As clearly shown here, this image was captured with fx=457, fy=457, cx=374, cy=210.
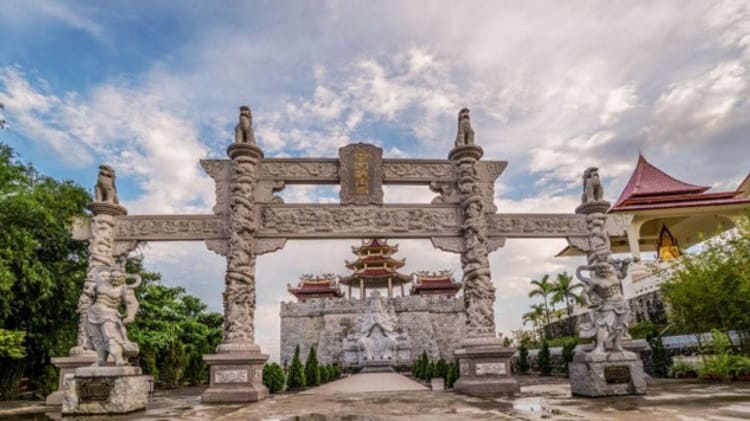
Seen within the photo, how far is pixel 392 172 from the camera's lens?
992cm

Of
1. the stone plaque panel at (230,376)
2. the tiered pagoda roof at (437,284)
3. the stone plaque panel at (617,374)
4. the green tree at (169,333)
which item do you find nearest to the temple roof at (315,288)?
the tiered pagoda roof at (437,284)

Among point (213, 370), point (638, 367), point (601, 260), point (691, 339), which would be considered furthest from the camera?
point (691, 339)

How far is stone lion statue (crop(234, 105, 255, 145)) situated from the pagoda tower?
69.6ft

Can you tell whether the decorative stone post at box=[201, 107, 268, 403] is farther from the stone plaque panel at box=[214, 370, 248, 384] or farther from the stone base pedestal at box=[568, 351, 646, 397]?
the stone base pedestal at box=[568, 351, 646, 397]

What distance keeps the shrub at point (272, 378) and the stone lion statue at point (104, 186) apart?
4.75 metres

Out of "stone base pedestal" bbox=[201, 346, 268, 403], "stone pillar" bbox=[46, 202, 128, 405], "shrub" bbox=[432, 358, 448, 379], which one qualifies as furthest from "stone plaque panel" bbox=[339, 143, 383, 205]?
"shrub" bbox=[432, 358, 448, 379]

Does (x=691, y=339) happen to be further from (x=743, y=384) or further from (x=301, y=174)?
(x=301, y=174)

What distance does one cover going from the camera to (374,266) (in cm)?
3047

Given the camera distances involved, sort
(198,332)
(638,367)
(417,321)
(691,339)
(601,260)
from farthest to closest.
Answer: (417,321), (198,332), (691,339), (601,260), (638,367)

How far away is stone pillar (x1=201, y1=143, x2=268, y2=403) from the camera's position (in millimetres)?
8055

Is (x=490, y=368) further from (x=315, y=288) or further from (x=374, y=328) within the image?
(x=315, y=288)

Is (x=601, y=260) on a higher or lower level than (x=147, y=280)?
lower

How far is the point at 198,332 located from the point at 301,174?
922 cm

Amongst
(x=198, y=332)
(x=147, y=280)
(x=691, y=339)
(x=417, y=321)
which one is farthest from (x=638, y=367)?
(x=417, y=321)
